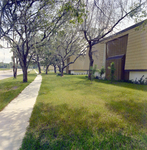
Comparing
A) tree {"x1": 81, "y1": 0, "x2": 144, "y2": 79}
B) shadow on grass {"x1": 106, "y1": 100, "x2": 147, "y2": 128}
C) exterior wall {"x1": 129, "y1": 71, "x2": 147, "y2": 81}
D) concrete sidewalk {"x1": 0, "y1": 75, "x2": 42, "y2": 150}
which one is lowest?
concrete sidewalk {"x1": 0, "y1": 75, "x2": 42, "y2": 150}

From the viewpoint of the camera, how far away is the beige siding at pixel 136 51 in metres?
10.3

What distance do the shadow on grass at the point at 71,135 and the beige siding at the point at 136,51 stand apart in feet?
28.7

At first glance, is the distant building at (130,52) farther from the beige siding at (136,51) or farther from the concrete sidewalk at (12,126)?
the concrete sidewalk at (12,126)

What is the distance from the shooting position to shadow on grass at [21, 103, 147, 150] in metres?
2.60

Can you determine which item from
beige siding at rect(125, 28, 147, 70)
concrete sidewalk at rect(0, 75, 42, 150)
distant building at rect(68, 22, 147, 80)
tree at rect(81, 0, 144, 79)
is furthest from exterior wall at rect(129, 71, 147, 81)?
concrete sidewalk at rect(0, 75, 42, 150)

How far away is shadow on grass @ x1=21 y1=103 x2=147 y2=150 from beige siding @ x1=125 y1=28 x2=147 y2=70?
875 cm

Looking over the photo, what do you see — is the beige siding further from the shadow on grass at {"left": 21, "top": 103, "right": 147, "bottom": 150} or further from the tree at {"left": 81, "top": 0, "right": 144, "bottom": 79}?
the shadow on grass at {"left": 21, "top": 103, "right": 147, "bottom": 150}

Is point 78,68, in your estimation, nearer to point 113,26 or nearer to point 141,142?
point 113,26

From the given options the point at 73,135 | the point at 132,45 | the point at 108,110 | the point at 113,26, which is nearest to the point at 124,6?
the point at 113,26

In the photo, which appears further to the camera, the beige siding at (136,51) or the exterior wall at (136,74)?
the exterior wall at (136,74)

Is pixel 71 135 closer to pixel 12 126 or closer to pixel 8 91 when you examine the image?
pixel 12 126

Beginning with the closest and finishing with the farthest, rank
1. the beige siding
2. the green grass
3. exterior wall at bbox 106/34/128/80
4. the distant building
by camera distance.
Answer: the green grass, the beige siding, the distant building, exterior wall at bbox 106/34/128/80

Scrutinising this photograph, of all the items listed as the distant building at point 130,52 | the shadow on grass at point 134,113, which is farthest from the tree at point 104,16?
the shadow on grass at point 134,113

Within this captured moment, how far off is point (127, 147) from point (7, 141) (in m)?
2.63
